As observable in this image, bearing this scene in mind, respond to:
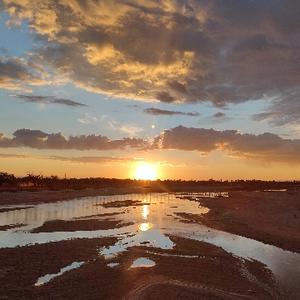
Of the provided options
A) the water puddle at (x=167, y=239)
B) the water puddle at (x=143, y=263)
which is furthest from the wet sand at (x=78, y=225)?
the water puddle at (x=143, y=263)

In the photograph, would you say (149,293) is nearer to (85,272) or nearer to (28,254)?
(85,272)

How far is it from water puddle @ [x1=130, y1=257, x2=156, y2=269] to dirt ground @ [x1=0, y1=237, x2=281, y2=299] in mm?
269

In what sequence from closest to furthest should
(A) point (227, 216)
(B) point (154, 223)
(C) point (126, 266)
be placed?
(C) point (126, 266), (B) point (154, 223), (A) point (227, 216)

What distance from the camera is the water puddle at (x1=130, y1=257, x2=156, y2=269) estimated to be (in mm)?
16453

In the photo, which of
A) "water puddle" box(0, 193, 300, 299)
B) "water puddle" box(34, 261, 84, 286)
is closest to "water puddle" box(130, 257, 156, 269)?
"water puddle" box(0, 193, 300, 299)

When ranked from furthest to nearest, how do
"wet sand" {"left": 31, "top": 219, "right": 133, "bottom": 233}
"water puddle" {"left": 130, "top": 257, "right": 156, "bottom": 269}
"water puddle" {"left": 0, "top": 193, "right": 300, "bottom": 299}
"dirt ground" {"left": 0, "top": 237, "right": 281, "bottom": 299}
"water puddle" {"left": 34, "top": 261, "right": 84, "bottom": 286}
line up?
"wet sand" {"left": 31, "top": 219, "right": 133, "bottom": 233}, "water puddle" {"left": 0, "top": 193, "right": 300, "bottom": 299}, "water puddle" {"left": 130, "top": 257, "right": 156, "bottom": 269}, "water puddle" {"left": 34, "top": 261, "right": 84, "bottom": 286}, "dirt ground" {"left": 0, "top": 237, "right": 281, "bottom": 299}

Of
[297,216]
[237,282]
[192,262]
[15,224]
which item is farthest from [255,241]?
[15,224]

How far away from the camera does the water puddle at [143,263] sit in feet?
54.0

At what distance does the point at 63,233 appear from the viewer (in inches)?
1012

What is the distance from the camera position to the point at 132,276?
1487cm

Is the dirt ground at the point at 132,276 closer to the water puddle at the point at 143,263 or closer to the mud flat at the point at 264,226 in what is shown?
the water puddle at the point at 143,263

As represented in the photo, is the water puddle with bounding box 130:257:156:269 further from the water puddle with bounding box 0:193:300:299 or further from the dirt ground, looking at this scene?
the water puddle with bounding box 0:193:300:299

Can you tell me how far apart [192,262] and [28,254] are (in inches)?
274

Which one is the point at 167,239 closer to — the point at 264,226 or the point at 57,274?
the point at 264,226
